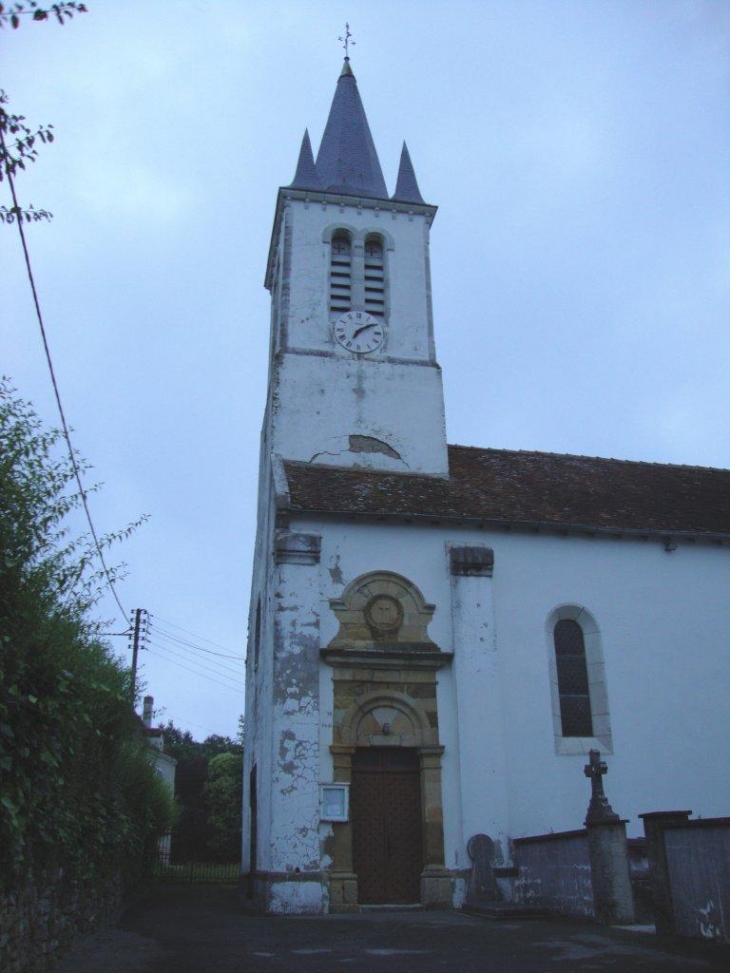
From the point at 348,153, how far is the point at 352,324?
271 inches

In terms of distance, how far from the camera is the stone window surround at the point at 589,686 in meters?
16.2

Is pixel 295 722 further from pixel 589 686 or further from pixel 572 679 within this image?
pixel 589 686

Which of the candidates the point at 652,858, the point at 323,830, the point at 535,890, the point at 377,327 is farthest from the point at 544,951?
the point at 377,327

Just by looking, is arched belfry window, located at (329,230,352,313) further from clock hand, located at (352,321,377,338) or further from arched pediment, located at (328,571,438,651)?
arched pediment, located at (328,571,438,651)

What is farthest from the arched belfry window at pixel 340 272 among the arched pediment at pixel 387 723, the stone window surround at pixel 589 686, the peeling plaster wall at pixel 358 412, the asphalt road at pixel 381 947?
the asphalt road at pixel 381 947

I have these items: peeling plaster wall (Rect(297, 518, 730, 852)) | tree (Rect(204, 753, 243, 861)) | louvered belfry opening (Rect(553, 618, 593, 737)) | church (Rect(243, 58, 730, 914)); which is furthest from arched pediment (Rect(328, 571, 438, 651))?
tree (Rect(204, 753, 243, 861))

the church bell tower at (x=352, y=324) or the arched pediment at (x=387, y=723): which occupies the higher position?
the church bell tower at (x=352, y=324)

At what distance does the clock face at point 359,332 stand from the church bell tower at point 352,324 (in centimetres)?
3

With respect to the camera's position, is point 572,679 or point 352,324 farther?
point 352,324

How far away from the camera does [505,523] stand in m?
17.4

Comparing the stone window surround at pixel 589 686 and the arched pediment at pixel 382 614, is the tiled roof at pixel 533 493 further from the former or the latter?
the stone window surround at pixel 589 686

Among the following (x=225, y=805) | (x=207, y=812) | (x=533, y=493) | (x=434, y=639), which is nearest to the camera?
(x=434, y=639)

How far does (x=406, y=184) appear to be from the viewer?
24.4 m

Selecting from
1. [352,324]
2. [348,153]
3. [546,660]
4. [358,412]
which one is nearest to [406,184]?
[348,153]
